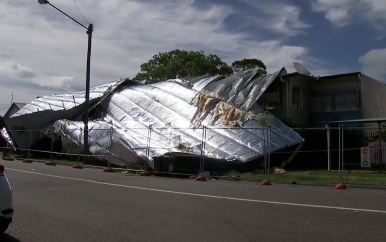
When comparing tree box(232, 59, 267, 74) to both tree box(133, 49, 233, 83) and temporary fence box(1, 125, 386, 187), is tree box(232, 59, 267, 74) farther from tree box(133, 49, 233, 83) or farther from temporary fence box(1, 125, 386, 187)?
temporary fence box(1, 125, 386, 187)

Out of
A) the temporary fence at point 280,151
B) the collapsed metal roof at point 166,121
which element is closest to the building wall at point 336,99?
the temporary fence at point 280,151

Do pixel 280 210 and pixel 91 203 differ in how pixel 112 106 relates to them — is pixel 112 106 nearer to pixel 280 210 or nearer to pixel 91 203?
pixel 91 203

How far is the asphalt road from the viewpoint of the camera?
280 inches

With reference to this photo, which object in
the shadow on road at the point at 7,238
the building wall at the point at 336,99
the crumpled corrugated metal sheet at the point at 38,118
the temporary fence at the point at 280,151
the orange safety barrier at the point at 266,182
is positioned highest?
the building wall at the point at 336,99

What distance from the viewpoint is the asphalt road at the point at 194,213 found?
23.3 feet

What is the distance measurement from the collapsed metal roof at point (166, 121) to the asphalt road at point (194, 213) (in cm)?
593

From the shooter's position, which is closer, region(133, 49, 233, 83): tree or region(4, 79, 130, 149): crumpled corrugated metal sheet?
region(4, 79, 130, 149): crumpled corrugated metal sheet

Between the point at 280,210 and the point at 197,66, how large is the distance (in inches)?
1588

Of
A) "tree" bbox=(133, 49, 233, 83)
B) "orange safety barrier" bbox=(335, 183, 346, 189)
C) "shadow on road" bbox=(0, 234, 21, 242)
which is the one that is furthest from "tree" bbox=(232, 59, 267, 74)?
"shadow on road" bbox=(0, 234, 21, 242)

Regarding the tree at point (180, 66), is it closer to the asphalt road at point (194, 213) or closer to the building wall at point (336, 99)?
the building wall at point (336, 99)

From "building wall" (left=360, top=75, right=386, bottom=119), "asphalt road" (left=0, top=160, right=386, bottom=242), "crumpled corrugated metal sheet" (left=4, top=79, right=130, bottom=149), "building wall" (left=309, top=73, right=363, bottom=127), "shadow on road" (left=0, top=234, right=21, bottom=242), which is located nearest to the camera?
"shadow on road" (left=0, top=234, right=21, bottom=242)

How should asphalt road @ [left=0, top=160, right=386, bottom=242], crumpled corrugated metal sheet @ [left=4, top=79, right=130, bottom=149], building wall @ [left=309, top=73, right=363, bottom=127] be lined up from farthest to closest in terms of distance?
1. crumpled corrugated metal sheet @ [left=4, top=79, right=130, bottom=149]
2. building wall @ [left=309, top=73, right=363, bottom=127]
3. asphalt road @ [left=0, top=160, right=386, bottom=242]

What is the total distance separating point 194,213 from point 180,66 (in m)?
43.2

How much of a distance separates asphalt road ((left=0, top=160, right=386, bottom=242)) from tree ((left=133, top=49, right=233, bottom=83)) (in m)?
35.8
